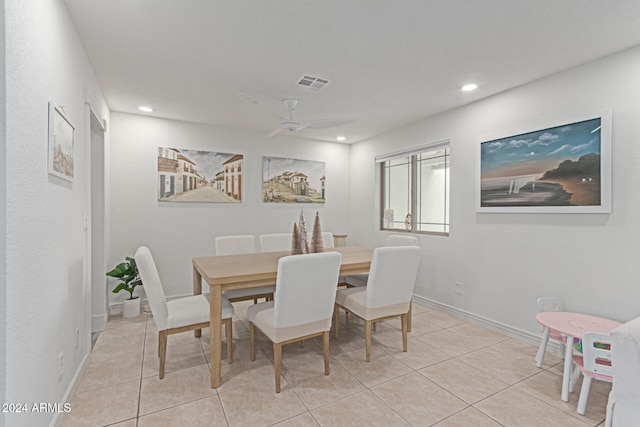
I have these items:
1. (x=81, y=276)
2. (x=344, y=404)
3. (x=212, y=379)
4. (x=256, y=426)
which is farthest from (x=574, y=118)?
(x=81, y=276)

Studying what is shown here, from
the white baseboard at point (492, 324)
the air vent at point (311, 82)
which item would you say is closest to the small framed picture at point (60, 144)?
the air vent at point (311, 82)

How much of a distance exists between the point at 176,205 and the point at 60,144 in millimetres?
2407

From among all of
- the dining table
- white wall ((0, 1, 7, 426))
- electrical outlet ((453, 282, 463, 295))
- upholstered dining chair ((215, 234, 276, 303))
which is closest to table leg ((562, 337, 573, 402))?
the dining table

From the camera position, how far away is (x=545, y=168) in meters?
2.74

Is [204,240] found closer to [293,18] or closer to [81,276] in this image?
[81,276]

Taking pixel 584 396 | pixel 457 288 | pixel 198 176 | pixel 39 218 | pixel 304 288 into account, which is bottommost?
pixel 584 396

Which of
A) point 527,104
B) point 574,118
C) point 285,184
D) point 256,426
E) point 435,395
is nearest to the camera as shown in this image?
point 256,426

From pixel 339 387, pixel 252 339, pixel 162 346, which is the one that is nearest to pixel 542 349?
pixel 339 387

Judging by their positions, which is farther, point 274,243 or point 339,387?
point 274,243

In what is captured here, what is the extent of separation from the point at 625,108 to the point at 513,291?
1.76 meters

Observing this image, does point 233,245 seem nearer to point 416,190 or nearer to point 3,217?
point 3,217

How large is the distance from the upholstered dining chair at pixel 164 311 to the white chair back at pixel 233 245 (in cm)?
106

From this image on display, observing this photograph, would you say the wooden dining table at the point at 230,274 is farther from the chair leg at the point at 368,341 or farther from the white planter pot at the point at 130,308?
the white planter pot at the point at 130,308

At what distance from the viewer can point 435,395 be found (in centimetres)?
208
